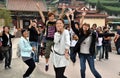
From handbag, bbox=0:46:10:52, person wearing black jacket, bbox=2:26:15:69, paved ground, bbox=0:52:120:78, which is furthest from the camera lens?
handbag, bbox=0:46:10:52

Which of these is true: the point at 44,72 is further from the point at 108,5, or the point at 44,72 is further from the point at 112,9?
the point at 108,5

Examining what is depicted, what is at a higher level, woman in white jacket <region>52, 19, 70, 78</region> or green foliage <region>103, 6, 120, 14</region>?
woman in white jacket <region>52, 19, 70, 78</region>

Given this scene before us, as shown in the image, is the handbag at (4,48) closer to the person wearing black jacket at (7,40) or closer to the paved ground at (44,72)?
the person wearing black jacket at (7,40)

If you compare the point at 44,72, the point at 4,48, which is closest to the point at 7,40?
the point at 4,48

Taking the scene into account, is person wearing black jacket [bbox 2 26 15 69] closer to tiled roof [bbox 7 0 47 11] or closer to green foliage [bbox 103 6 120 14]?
tiled roof [bbox 7 0 47 11]

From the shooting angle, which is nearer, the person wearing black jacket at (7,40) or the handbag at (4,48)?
the person wearing black jacket at (7,40)

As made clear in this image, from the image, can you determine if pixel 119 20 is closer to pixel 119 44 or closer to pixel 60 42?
pixel 119 44

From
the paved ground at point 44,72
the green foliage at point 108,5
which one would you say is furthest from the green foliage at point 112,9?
the paved ground at point 44,72

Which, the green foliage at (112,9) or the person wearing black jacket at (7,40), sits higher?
the person wearing black jacket at (7,40)

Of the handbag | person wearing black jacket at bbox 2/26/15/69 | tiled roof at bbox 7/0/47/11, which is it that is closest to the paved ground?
person wearing black jacket at bbox 2/26/15/69

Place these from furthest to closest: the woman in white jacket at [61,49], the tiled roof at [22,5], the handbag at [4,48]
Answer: the tiled roof at [22,5], the handbag at [4,48], the woman in white jacket at [61,49]

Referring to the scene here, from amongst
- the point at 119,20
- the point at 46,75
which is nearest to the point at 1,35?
the point at 46,75

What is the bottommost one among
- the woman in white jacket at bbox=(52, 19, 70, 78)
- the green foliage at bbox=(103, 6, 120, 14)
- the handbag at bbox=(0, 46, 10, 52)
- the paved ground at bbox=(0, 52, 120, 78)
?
the green foliage at bbox=(103, 6, 120, 14)

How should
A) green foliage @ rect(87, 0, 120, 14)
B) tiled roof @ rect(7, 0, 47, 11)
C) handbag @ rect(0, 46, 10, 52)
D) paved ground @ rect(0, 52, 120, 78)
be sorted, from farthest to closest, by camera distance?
green foliage @ rect(87, 0, 120, 14)
tiled roof @ rect(7, 0, 47, 11)
handbag @ rect(0, 46, 10, 52)
paved ground @ rect(0, 52, 120, 78)
